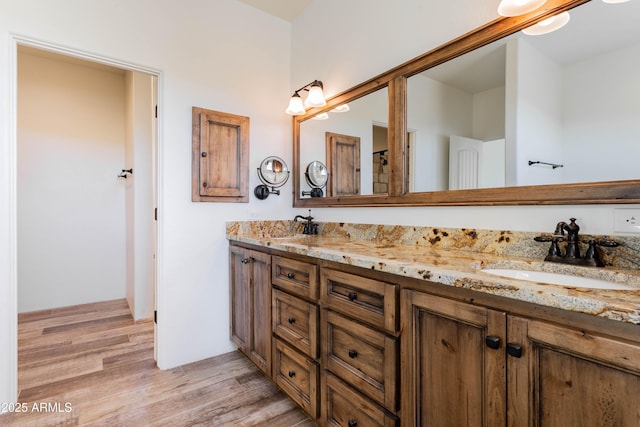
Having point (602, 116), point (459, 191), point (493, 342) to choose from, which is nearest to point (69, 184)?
point (459, 191)

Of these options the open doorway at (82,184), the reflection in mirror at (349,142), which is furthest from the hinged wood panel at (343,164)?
the open doorway at (82,184)

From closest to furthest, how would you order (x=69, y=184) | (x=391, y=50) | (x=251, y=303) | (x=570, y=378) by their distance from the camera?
(x=570, y=378)
(x=391, y=50)
(x=251, y=303)
(x=69, y=184)

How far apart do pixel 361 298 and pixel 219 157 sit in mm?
1598

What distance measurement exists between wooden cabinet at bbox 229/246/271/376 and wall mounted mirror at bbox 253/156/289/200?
502 millimetres

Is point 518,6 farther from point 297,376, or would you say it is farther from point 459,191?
point 297,376

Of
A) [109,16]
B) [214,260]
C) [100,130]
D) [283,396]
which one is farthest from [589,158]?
[100,130]

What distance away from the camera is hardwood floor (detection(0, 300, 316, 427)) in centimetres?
162

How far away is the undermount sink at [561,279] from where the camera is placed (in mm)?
949

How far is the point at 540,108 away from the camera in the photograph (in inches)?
49.8

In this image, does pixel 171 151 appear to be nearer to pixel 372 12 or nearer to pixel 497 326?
pixel 372 12

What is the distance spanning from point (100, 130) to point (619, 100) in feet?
14.5

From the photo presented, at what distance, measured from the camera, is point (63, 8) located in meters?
1.80

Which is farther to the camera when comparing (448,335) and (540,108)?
(540,108)

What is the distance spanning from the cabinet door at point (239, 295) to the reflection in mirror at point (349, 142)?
0.77 m
